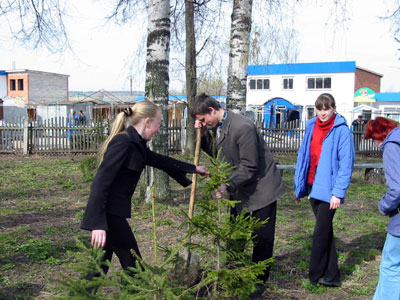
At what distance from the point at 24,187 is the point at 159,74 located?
448 centimetres

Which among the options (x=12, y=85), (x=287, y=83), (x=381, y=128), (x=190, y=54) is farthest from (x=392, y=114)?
(x=12, y=85)

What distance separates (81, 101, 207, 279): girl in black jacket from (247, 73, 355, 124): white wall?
102ft

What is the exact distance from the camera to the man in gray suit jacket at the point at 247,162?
320cm

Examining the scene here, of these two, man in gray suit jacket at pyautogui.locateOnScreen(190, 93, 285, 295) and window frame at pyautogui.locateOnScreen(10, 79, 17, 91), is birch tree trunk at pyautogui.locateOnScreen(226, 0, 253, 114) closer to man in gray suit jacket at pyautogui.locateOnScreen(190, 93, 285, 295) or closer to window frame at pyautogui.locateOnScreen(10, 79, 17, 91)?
man in gray suit jacket at pyautogui.locateOnScreen(190, 93, 285, 295)

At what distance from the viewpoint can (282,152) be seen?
55.3 ft

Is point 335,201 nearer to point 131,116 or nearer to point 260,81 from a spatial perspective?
point 131,116

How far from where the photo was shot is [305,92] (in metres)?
35.8

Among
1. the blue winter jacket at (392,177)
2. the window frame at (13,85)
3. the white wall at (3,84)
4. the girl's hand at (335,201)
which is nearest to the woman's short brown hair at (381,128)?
the blue winter jacket at (392,177)

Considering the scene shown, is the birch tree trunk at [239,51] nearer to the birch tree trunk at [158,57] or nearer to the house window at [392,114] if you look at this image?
the birch tree trunk at [158,57]

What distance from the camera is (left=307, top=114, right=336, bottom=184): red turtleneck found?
3.69 metres

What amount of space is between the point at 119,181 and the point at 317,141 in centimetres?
199

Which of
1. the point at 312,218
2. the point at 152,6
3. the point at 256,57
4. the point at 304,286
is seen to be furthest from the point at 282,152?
the point at 304,286

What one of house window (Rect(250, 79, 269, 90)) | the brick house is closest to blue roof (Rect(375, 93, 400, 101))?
house window (Rect(250, 79, 269, 90))

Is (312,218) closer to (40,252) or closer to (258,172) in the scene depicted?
(258,172)
